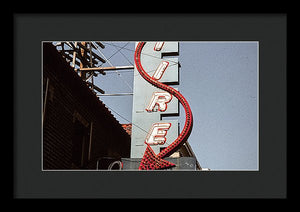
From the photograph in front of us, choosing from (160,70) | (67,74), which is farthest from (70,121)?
(160,70)

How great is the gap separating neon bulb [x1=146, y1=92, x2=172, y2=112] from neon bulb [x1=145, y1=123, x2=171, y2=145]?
46 cm

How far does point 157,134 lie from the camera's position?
46.0 feet

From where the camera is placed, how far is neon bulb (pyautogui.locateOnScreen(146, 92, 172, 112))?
46.1 feet

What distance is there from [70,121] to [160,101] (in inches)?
102

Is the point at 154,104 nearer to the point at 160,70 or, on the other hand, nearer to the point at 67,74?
the point at 160,70

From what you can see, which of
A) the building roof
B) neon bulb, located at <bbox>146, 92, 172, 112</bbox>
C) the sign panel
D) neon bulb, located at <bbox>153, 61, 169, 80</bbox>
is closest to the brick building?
the building roof

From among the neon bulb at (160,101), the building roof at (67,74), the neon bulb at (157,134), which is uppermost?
the building roof at (67,74)

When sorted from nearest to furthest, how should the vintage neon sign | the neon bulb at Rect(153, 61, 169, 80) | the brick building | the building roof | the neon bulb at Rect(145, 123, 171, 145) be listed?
1. the building roof
2. the brick building
3. the vintage neon sign
4. the neon bulb at Rect(145, 123, 171, 145)
5. the neon bulb at Rect(153, 61, 169, 80)

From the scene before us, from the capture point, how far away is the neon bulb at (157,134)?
13.8 m

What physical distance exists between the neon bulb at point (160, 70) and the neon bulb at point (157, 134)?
143cm

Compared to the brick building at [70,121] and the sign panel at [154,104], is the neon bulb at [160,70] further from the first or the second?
the brick building at [70,121]

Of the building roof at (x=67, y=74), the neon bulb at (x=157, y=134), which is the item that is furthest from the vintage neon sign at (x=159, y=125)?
the building roof at (x=67, y=74)

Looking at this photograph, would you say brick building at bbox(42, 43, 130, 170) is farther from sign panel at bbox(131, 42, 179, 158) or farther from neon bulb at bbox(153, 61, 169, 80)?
neon bulb at bbox(153, 61, 169, 80)
